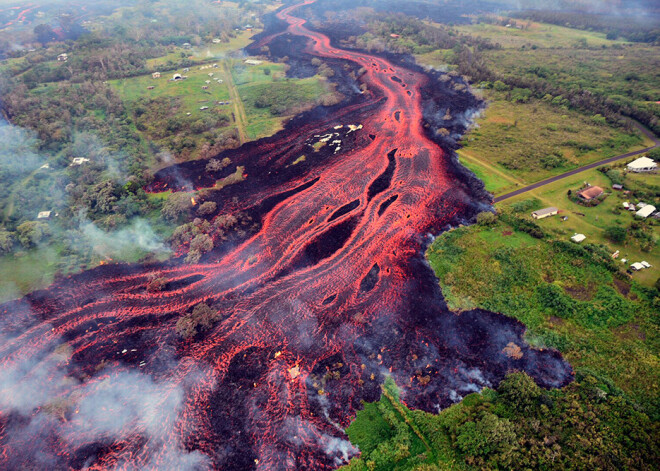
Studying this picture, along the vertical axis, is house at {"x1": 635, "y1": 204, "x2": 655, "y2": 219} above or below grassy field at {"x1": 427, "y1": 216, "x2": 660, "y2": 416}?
above

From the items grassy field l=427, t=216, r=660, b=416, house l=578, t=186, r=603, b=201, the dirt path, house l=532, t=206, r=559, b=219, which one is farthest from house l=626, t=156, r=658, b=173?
the dirt path

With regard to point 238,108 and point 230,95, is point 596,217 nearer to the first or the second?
point 238,108

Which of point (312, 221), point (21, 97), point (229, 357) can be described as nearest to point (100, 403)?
point (229, 357)

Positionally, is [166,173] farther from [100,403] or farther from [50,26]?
[50,26]

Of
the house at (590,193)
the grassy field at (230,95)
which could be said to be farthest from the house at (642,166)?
the grassy field at (230,95)

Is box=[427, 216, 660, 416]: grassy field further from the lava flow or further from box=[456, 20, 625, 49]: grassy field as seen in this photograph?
box=[456, 20, 625, 49]: grassy field
